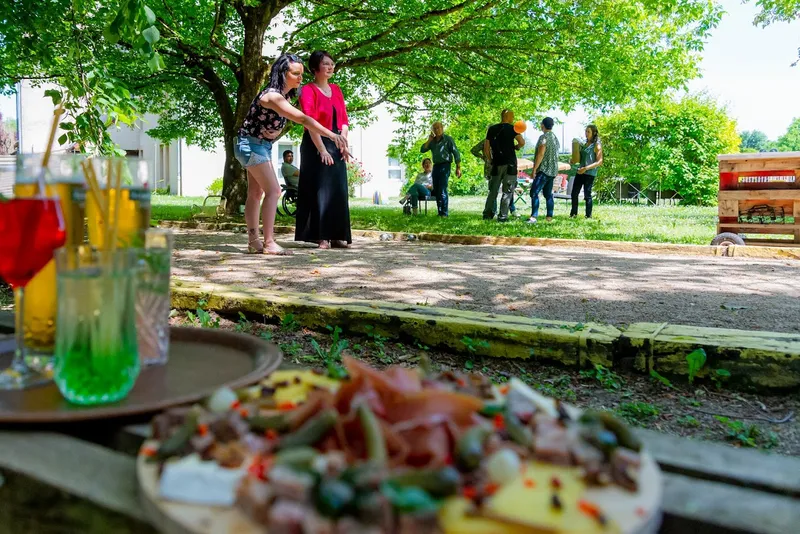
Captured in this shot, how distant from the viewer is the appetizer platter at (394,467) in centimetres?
74

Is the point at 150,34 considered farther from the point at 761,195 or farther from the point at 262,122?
the point at 761,195

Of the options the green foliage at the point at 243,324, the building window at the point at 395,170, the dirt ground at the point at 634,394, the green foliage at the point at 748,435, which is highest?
the building window at the point at 395,170

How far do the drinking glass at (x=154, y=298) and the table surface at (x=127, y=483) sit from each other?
0.26 metres

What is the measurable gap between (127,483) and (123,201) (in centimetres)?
56

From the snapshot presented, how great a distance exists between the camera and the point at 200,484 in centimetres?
81

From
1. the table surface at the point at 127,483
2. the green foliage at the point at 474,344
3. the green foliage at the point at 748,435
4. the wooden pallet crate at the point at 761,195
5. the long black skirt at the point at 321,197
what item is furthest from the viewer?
the wooden pallet crate at the point at 761,195

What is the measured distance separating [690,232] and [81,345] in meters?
11.1

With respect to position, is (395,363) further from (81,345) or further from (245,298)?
(81,345)

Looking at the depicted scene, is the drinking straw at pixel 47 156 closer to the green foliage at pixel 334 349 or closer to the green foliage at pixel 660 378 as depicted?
the green foliage at pixel 334 349

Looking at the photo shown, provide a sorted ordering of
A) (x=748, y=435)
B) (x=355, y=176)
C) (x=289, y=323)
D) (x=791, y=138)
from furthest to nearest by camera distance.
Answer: (x=791, y=138) → (x=355, y=176) → (x=289, y=323) → (x=748, y=435)

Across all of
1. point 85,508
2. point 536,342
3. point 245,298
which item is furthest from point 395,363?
point 85,508

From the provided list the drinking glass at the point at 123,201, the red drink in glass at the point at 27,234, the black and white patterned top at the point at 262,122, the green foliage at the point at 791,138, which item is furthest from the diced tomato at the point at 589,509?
the green foliage at the point at 791,138

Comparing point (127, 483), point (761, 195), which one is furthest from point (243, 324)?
point (761, 195)

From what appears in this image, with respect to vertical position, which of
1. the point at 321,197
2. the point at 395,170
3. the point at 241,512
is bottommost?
the point at 241,512
